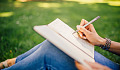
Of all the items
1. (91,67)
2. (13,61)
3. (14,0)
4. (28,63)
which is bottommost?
(14,0)

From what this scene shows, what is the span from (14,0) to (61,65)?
5.70 m

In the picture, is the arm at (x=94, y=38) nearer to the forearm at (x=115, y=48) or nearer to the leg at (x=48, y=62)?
the forearm at (x=115, y=48)

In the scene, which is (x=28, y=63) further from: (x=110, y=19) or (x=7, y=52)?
(x=110, y=19)

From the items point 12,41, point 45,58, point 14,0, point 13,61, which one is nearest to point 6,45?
point 12,41

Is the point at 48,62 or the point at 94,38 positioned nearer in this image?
the point at 48,62

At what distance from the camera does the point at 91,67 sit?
0.64m

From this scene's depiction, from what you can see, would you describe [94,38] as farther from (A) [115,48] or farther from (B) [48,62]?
(B) [48,62]

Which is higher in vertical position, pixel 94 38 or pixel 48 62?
pixel 94 38

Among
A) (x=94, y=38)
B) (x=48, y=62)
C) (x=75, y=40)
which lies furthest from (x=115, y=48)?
(x=48, y=62)

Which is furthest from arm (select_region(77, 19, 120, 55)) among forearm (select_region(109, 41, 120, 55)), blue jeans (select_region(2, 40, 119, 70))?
blue jeans (select_region(2, 40, 119, 70))

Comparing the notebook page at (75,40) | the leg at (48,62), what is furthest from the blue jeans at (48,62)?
the notebook page at (75,40)

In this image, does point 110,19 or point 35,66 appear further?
point 110,19

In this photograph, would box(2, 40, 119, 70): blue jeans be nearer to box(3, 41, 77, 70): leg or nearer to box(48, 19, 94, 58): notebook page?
box(3, 41, 77, 70): leg

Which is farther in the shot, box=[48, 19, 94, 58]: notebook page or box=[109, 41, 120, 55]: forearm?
box=[109, 41, 120, 55]: forearm
